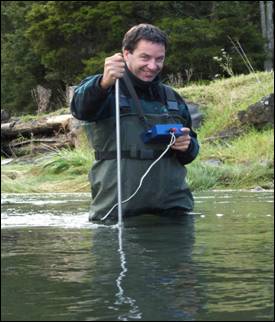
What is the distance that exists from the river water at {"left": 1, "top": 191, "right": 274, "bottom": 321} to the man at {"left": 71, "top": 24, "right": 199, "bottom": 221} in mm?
148

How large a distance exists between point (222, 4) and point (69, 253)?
87.0 ft

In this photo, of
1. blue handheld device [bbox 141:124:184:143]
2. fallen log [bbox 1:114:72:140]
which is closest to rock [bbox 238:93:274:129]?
fallen log [bbox 1:114:72:140]

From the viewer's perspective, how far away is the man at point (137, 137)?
4.69m

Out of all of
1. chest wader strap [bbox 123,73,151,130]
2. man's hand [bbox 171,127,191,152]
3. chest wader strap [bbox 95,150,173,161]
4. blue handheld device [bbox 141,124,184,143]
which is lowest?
chest wader strap [bbox 95,150,173,161]

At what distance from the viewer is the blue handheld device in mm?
4660

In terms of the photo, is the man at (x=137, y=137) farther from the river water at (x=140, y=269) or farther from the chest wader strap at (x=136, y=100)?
the river water at (x=140, y=269)

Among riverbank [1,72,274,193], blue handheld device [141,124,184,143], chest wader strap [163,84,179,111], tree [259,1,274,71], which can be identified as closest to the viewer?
blue handheld device [141,124,184,143]

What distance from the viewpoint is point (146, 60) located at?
15.6ft

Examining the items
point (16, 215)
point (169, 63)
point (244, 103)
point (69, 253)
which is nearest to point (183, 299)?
point (69, 253)

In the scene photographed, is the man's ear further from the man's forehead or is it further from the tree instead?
the tree

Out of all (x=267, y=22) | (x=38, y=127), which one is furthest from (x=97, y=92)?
(x=267, y=22)

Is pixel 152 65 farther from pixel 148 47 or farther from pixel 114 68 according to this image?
pixel 114 68

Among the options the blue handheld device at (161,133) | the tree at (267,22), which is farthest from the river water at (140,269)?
the tree at (267,22)

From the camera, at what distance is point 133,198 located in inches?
185
